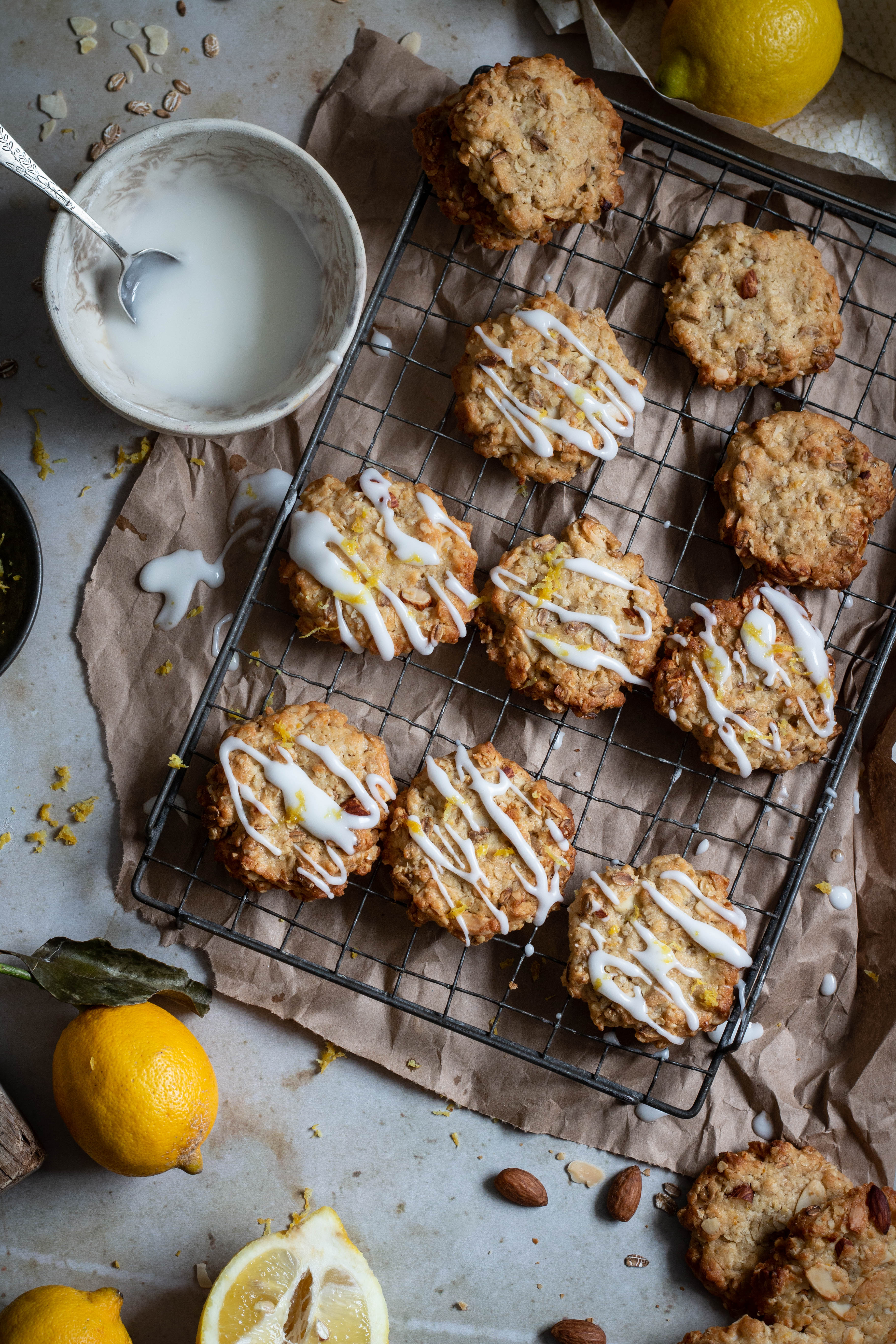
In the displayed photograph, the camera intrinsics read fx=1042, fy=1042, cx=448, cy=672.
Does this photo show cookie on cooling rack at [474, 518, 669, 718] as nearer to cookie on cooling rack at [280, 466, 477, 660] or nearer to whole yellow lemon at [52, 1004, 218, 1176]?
cookie on cooling rack at [280, 466, 477, 660]

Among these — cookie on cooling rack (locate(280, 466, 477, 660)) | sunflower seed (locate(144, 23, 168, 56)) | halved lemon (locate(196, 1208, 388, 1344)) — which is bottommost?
halved lemon (locate(196, 1208, 388, 1344))

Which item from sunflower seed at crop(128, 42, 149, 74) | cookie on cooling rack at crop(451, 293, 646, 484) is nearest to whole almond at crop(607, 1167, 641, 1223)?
cookie on cooling rack at crop(451, 293, 646, 484)

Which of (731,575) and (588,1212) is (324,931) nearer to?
(588,1212)

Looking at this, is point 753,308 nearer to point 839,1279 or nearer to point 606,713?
point 606,713

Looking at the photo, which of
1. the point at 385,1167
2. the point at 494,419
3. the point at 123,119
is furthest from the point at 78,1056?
the point at 123,119

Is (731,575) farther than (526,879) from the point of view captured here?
Yes

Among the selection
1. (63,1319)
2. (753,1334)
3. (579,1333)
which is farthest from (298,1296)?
(753,1334)
